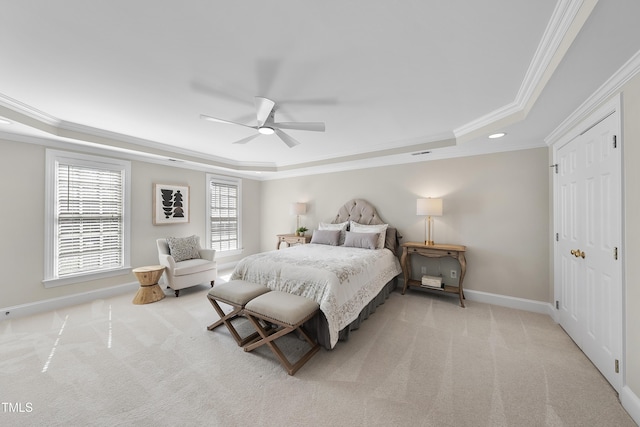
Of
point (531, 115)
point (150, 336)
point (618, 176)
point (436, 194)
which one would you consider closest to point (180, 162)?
point (150, 336)

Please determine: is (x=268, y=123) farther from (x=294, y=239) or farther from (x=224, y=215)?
(x=224, y=215)

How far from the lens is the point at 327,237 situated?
4379mm

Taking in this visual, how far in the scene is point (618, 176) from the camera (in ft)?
5.63

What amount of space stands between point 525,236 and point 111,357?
17.0ft

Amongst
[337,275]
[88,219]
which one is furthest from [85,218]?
[337,275]

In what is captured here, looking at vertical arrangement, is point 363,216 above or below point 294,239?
above

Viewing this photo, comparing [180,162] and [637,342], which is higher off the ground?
[180,162]

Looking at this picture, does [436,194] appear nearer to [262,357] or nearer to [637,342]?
[637,342]

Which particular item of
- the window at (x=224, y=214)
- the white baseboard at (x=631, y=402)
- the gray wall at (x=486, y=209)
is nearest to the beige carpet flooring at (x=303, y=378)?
the white baseboard at (x=631, y=402)

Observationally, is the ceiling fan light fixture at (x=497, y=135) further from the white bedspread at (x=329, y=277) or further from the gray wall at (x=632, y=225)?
the white bedspread at (x=329, y=277)

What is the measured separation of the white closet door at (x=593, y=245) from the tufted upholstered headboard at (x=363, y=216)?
2.08m

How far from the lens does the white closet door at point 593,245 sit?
1769 mm

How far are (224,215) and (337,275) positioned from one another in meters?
4.09

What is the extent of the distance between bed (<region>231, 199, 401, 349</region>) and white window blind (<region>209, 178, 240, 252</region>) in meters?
2.72
